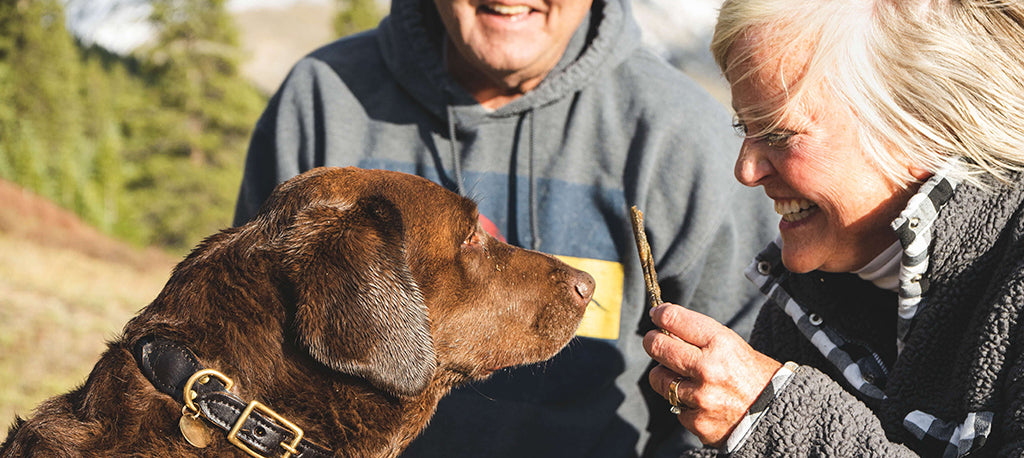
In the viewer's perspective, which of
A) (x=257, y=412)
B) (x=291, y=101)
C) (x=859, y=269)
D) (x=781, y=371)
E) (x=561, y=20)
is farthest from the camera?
(x=291, y=101)

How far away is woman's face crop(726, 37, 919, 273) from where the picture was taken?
2.59m

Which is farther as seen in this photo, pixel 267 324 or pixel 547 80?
pixel 547 80

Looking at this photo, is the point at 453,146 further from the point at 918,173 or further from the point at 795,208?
the point at 918,173

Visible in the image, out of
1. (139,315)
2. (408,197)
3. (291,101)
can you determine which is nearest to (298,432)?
(139,315)

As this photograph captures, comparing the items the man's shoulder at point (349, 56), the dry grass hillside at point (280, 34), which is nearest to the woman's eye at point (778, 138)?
the man's shoulder at point (349, 56)

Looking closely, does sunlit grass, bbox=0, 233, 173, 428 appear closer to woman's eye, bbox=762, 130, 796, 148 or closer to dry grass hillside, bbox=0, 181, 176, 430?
dry grass hillside, bbox=0, 181, 176, 430

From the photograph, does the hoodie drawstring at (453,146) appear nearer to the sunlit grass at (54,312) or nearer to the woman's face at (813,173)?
the woman's face at (813,173)

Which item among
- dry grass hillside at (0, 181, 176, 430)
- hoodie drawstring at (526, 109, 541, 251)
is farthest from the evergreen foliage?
hoodie drawstring at (526, 109, 541, 251)

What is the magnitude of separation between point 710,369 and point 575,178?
156 centimetres

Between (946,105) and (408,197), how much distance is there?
1.74 m

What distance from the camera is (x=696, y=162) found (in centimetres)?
379

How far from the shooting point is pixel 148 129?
73.8 ft

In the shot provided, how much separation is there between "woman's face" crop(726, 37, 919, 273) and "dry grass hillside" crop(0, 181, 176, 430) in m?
2.37

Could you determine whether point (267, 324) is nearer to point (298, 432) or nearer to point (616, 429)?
point (298, 432)
